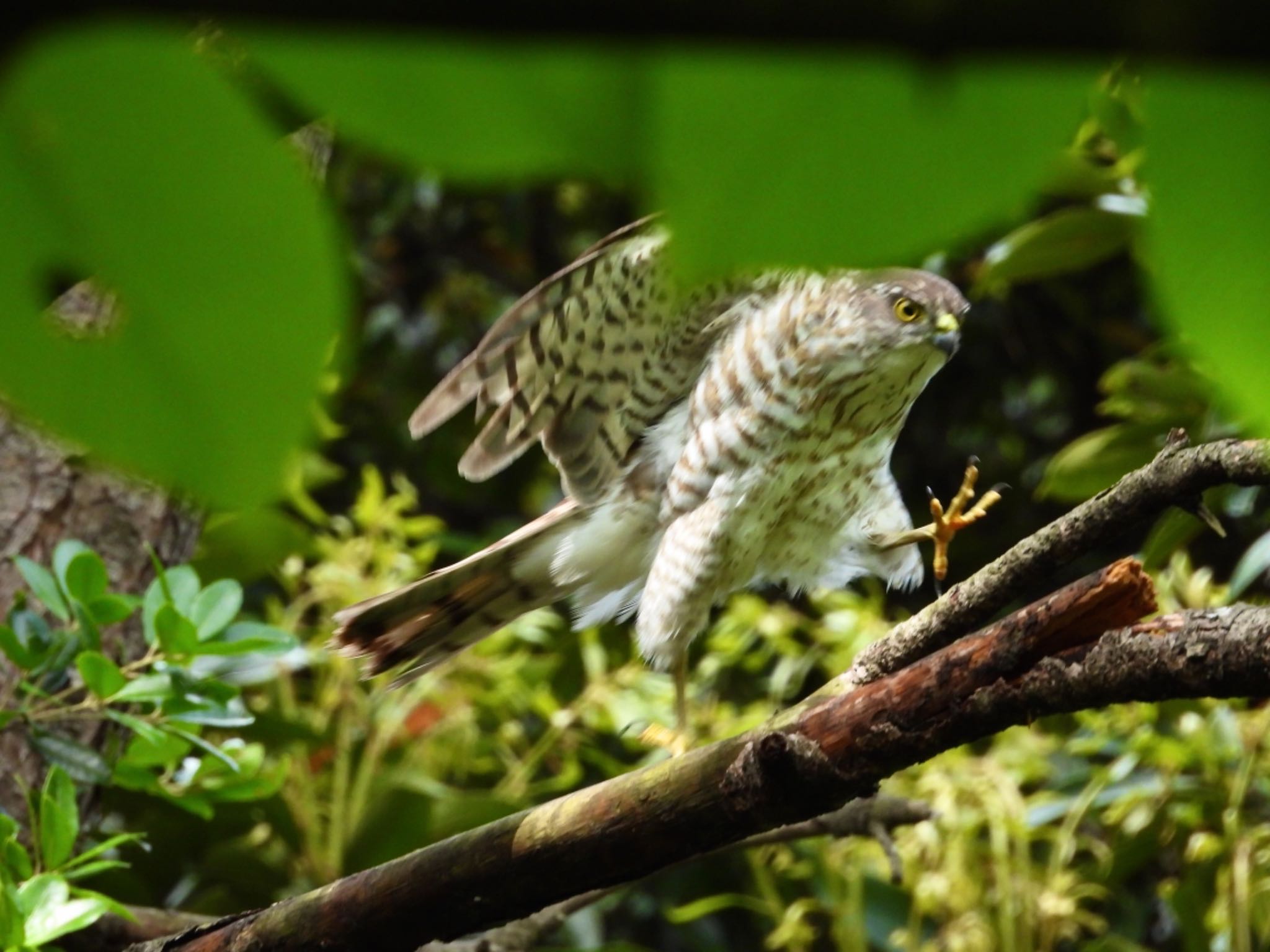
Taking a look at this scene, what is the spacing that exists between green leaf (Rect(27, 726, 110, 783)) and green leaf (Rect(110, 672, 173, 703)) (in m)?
0.17

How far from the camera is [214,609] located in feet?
4.95

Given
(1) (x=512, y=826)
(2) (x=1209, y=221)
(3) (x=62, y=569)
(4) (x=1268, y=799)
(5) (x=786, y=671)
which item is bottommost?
(4) (x=1268, y=799)

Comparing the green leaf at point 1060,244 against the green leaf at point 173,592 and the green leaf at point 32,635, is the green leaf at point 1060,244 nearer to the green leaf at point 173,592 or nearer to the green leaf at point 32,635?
the green leaf at point 173,592

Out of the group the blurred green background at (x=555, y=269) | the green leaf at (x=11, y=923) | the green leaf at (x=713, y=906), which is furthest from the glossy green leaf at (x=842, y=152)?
the green leaf at (x=713, y=906)

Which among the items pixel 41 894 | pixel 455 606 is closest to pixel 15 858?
pixel 41 894

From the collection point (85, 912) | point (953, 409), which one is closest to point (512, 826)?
point (85, 912)

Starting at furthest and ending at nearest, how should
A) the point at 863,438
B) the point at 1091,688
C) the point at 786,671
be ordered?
1. the point at 786,671
2. the point at 863,438
3. the point at 1091,688

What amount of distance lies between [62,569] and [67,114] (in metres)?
1.38

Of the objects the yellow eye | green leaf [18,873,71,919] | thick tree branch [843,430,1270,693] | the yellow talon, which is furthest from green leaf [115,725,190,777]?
the yellow eye

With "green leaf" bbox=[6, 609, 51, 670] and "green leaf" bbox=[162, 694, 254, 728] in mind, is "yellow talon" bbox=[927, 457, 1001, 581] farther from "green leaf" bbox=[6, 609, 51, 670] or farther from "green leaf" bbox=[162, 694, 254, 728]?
"green leaf" bbox=[6, 609, 51, 670]

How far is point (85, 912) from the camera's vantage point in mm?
1236

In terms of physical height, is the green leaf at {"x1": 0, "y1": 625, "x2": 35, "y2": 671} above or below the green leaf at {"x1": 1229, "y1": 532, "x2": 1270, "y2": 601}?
above

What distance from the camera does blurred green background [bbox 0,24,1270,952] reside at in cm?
25

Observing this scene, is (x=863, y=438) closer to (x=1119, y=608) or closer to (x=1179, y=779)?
(x=1179, y=779)
